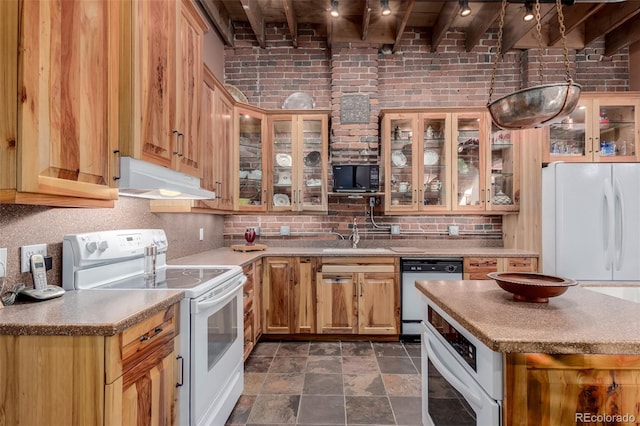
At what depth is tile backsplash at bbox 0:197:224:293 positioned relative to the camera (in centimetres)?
140

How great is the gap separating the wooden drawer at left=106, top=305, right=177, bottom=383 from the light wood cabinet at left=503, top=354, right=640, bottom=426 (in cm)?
122

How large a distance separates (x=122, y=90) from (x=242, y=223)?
255cm

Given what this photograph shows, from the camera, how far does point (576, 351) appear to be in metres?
0.97

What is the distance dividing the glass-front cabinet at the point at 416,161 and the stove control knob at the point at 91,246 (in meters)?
2.71

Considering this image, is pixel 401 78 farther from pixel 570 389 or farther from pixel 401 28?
pixel 570 389

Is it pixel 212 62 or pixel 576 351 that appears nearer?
pixel 576 351

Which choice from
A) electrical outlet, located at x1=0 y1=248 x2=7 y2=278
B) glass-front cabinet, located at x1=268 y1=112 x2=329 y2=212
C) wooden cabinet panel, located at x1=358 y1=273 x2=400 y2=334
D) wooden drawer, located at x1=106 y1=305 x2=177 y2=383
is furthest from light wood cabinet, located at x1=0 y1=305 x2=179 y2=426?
glass-front cabinet, located at x1=268 y1=112 x2=329 y2=212

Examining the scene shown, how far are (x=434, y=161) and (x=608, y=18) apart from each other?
7.02ft

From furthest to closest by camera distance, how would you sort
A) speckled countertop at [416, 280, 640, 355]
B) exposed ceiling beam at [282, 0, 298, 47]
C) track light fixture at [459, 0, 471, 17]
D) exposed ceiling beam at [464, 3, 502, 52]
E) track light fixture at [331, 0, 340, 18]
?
1. exposed ceiling beam at [464, 3, 502, 52]
2. exposed ceiling beam at [282, 0, 298, 47]
3. track light fixture at [331, 0, 340, 18]
4. track light fixture at [459, 0, 471, 17]
5. speckled countertop at [416, 280, 640, 355]

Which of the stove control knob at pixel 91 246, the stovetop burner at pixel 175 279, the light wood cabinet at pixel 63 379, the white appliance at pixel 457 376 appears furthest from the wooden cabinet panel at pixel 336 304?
the light wood cabinet at pixel 63 379

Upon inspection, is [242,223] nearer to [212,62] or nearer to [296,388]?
[212,62]

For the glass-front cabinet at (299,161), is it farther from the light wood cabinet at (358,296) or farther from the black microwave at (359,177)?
the light wood cabinet at (358,296)

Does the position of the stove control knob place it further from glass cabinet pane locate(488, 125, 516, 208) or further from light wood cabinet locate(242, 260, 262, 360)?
glass cabinet pane locate(488, 125, 516, 208)

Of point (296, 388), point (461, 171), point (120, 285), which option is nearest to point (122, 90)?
point (120, 285)
